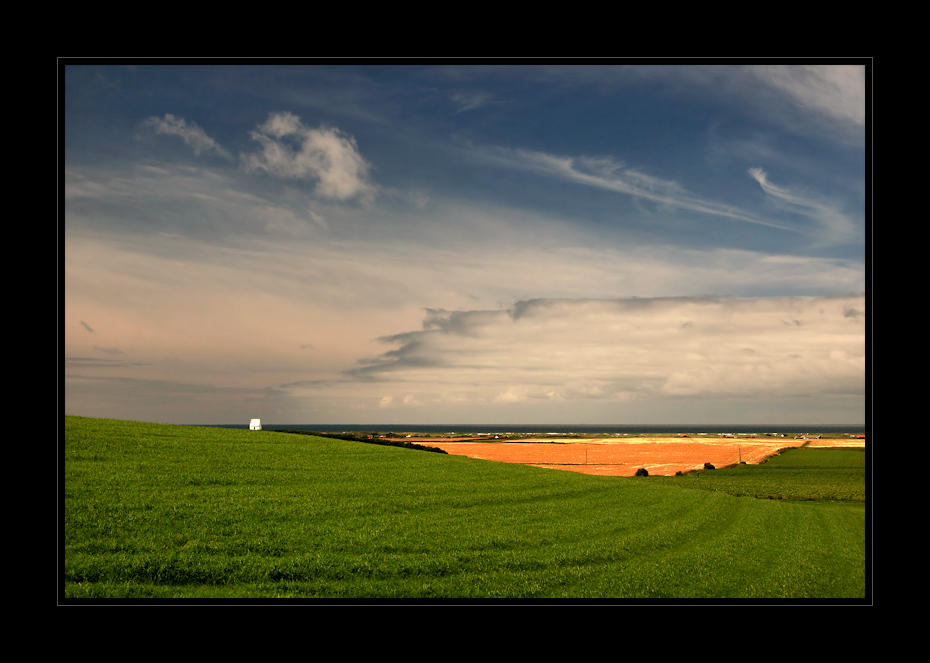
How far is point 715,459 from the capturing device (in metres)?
69.5

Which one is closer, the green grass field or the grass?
the green grass field

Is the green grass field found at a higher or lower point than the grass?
higher

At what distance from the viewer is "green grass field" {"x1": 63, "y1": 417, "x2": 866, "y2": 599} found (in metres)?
9.88

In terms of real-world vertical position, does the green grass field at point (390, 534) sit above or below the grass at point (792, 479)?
above

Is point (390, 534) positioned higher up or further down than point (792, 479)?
higher up

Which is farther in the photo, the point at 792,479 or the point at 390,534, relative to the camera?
the point at 792,479

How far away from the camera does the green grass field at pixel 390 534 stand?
9875 millimetres

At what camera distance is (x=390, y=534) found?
41.9 ft

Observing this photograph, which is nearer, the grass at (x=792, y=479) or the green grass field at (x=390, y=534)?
the green grass field at (x=390, y=534)
